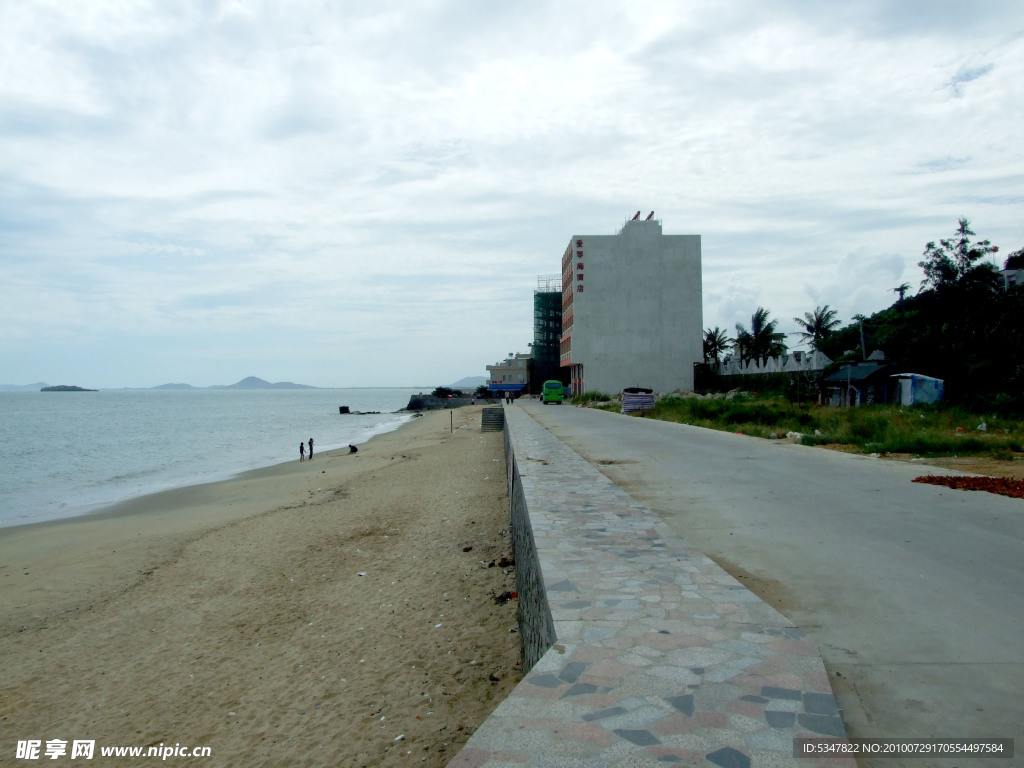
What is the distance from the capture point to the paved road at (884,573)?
132 inches

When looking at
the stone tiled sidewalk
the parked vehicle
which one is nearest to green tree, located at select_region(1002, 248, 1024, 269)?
the parked vehicle

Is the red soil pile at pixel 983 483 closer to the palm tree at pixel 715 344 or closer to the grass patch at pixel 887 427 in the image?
the grass patch at pixel 887 427

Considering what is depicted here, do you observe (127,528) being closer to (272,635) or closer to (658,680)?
(272,635)

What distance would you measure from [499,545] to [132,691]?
488 cm

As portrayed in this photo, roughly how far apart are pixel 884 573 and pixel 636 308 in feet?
176

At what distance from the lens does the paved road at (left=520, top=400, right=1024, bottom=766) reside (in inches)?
132

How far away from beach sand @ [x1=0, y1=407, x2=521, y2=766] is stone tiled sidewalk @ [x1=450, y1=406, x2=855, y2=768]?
134cm

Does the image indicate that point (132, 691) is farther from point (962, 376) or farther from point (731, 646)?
point (962, 376)

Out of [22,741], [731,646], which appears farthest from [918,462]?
[22,741]

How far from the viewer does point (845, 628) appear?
4.31 meters

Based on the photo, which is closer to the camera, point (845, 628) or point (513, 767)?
point (513, 767)

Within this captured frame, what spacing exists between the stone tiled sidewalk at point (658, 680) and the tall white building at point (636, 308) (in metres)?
53.5

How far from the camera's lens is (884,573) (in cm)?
549

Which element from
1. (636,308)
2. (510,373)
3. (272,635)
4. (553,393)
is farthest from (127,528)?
(510,373)
